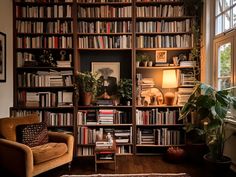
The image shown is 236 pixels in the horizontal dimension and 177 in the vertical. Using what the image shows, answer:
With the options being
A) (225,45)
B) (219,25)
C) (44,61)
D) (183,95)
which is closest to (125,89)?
(183,95)

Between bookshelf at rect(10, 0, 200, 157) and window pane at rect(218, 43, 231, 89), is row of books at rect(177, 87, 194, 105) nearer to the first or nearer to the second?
bookshelf at rect(10, 0, 200, 157)

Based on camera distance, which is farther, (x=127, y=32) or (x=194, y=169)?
(x=127, y=32)

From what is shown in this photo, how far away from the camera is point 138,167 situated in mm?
3713

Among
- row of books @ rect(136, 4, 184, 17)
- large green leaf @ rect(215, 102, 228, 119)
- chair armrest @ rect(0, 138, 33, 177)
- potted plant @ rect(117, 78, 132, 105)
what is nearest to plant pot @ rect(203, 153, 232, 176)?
large green leaf @ rect(215, 102, 228, 119)

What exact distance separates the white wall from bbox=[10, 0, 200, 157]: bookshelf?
11 cm

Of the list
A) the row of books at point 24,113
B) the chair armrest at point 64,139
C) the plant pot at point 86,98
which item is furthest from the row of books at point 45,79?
the chair armrest at point 64,139

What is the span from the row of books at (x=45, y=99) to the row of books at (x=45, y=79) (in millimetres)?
157

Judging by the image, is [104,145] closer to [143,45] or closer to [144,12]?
[143,45]

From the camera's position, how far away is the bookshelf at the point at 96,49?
4.24 meters

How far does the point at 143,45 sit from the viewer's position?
4320 millimetres

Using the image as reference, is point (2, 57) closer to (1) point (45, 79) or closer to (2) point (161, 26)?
(1) point (45, 79)

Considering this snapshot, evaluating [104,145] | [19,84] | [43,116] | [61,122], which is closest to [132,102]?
[104,145]

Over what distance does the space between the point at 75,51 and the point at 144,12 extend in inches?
55.6

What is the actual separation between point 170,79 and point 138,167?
62.3 inches
